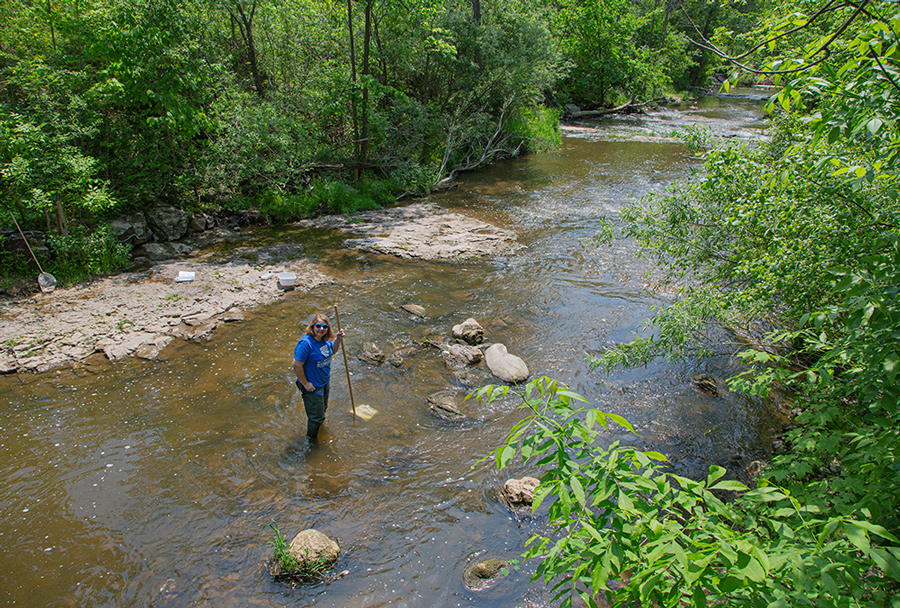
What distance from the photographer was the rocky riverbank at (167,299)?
800 centimetres

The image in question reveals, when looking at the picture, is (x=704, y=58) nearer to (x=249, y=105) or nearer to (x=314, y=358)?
(x=249, y=105)

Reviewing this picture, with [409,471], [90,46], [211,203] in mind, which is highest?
[90,46]

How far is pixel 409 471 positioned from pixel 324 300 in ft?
16.5

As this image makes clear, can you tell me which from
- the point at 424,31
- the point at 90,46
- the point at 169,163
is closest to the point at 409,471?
the point at 169,163

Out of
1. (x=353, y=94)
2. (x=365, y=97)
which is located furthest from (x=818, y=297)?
(x=365, y=97)

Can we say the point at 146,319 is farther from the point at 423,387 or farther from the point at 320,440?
the point at 423,387

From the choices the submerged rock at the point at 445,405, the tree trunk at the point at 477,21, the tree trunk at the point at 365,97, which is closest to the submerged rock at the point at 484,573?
the submerged rock at the point at 445,405

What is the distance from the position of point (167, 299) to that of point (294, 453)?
5.31 metres

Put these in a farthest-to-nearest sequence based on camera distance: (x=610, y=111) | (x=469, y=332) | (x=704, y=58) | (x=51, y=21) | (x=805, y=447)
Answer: (x=704, y=58)
(x=610, y=111)
(x=51, y=21)
(x=469, y=332)
(x=805, y=447)

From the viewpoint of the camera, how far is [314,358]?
19.5 ft

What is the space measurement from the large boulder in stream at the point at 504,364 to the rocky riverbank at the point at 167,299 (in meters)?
4.54

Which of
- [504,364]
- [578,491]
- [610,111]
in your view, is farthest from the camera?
[610,111]

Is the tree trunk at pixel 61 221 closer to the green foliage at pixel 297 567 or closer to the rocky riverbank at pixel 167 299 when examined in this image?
the rocky riverbank at pixel 167 299

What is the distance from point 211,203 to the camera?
43.6 feet
